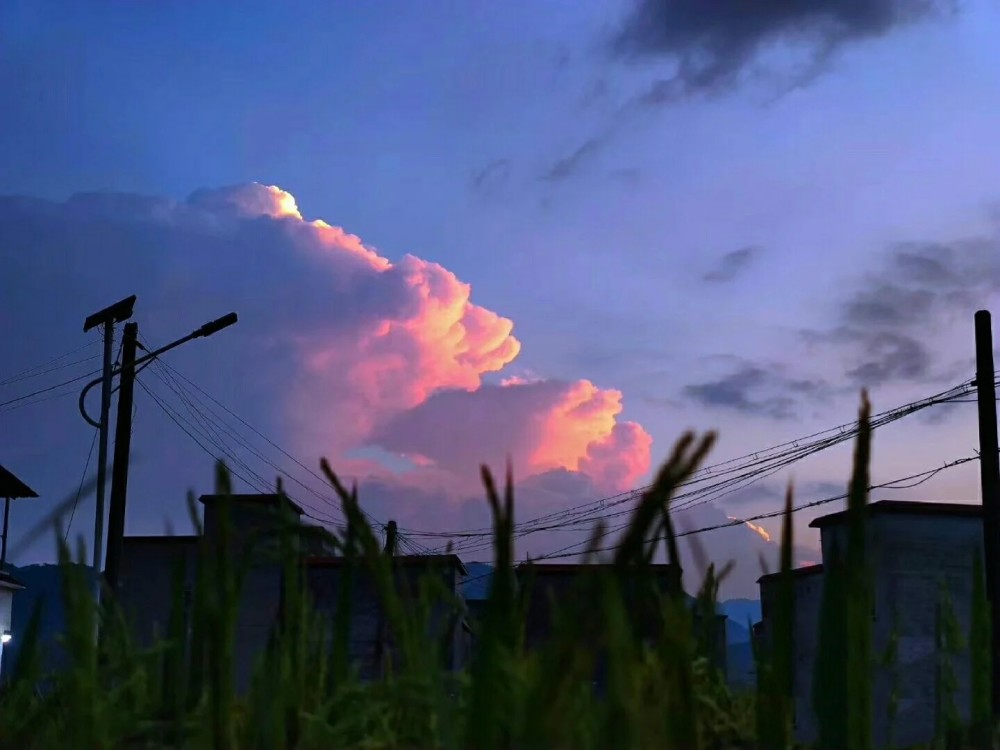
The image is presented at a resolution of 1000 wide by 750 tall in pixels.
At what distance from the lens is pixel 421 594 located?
1.40 meters

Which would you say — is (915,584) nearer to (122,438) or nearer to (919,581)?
(919,581)

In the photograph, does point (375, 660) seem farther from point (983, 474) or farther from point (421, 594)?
point (983, 474)

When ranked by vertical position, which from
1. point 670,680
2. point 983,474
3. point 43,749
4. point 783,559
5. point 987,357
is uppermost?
point 987,357

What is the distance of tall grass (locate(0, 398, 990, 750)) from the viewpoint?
2.83 feet

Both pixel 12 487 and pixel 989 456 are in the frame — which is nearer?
pixel 989 456

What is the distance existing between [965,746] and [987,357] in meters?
22.0

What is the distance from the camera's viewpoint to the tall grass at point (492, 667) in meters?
0.86

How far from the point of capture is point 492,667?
0.89 meters

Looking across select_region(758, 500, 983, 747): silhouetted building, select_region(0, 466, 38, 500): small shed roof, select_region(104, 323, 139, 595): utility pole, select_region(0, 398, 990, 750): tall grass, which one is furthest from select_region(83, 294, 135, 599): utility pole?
select_region(0, 398, 990, 750): tall grass

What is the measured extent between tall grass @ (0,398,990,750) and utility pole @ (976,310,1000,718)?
20.6m

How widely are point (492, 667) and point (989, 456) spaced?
72.0 feet

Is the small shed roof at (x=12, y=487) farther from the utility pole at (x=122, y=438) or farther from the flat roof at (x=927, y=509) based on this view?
the flat roof at (x=927, y=509)

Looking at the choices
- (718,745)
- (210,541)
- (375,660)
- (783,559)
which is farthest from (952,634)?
(210,541)

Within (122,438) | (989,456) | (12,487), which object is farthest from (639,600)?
(12,487)
